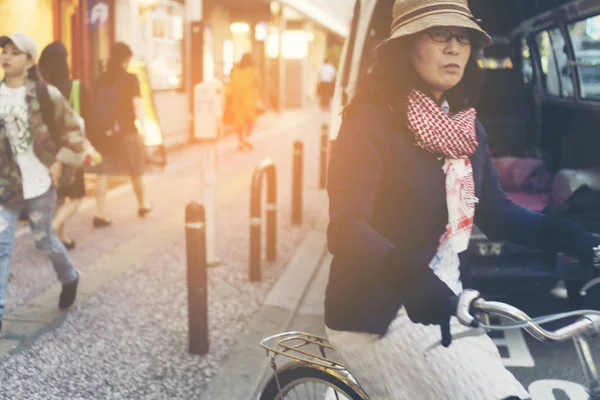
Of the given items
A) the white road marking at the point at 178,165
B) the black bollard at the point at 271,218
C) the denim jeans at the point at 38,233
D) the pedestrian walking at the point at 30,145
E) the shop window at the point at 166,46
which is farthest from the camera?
the shop window at the point at 166,46

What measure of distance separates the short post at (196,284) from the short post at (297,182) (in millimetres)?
3967

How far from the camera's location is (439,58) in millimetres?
2189

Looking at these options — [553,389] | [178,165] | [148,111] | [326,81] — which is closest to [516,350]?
[553,389]

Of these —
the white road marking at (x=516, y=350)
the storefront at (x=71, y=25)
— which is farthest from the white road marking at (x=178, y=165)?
the white road marking at (x=516, y=350)

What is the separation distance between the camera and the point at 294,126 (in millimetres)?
22391

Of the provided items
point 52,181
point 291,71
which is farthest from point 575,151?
point 291,71

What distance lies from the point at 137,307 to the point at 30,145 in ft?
4.49

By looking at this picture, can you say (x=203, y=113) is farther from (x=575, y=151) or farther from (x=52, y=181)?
(x=575, y=151)

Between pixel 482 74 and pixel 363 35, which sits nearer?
pixel 482 74

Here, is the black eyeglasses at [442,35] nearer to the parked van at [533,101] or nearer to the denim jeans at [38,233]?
the parked van at [533,101]

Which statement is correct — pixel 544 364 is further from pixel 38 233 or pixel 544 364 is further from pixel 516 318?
pixel 38 233

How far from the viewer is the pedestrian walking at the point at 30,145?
4.60m

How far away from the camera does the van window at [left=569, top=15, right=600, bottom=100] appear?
5535 mm

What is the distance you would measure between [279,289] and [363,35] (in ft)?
6.62
